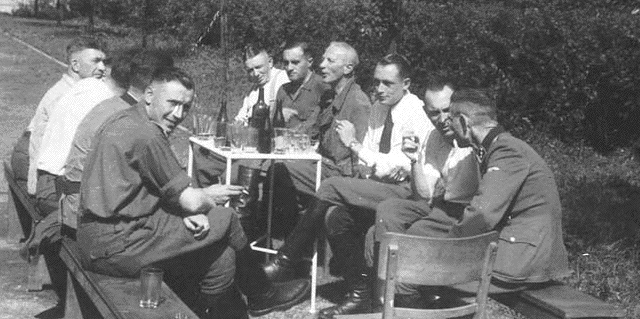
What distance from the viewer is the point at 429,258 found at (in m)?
4.70

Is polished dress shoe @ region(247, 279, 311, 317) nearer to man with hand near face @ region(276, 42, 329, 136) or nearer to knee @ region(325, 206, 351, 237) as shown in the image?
knee @ region(325, 206, 351, 237)

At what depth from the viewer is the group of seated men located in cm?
529

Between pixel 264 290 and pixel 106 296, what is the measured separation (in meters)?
1.81

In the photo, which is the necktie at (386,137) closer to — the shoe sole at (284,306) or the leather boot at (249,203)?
the shoe sole at (284,306)

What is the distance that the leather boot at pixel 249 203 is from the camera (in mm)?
8234

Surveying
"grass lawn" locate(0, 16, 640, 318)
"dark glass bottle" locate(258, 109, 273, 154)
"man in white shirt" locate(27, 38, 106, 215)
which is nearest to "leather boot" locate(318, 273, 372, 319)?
"grass lawn" locate(0, 16, 640, 318)

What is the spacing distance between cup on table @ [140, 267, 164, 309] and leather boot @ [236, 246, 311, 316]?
175 cm

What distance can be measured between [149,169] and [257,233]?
317cm

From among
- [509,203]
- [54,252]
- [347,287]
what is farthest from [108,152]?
[347,287]

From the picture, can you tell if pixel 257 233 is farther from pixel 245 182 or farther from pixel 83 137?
pixel 83 137

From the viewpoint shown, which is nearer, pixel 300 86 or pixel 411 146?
pixel 411 146

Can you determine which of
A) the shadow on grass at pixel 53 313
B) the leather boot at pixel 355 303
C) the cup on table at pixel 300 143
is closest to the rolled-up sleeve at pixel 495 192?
the leather boot at pixel 355 303

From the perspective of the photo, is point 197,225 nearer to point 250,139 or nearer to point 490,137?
point 490,137

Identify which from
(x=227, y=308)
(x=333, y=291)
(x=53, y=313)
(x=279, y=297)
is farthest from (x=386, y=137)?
(x=53, y=313)
